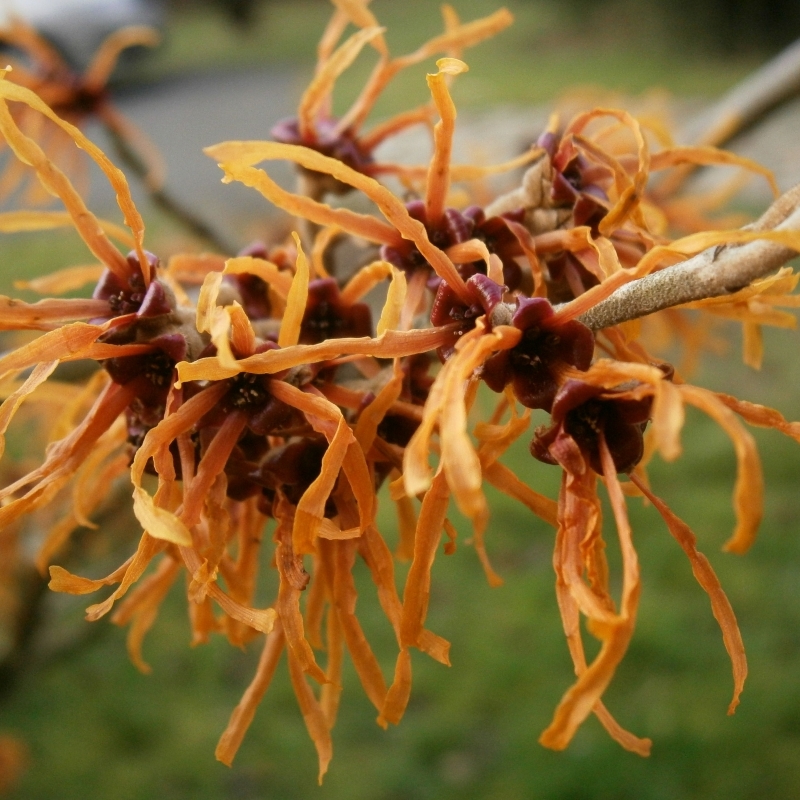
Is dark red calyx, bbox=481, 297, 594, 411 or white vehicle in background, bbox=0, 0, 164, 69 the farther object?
white vehicle in background, bbox=0, 0, 164, 69

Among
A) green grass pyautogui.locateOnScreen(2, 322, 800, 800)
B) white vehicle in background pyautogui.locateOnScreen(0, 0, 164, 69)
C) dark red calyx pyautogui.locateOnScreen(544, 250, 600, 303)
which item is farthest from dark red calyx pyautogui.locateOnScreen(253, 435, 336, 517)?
white vehicle in background pyautogui.locateOnScreen(0, 0, 164, 69)

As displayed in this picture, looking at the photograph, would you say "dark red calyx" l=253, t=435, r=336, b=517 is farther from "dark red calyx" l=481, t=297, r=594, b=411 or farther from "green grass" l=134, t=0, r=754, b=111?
"green grass" l=134, t=0, r=754, b=111

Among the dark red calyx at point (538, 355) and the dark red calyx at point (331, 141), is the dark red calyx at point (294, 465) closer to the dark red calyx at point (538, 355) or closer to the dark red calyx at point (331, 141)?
the dark red calyx at point (538, 355)

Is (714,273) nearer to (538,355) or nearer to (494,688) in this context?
(538,355)

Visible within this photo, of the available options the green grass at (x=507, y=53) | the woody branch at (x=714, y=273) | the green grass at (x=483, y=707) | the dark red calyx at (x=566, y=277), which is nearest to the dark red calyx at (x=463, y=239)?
the dark red calyx at (x=566, y=277)

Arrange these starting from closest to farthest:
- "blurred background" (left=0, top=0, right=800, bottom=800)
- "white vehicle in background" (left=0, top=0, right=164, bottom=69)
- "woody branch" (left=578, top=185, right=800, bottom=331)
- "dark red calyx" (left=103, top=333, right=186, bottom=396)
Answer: "woody branch" (left=578, top=185, right=800, bottom=331) < "dark red calyx" (left=103, top=333, right=186, bottom=396) < "blurred background" (left=0, top=0, right=800, bottom=800) < "white vehicle in background" (left=0, top=0, right=164, bottom=69)

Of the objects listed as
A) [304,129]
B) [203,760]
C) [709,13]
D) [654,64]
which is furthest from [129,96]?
[304,129]

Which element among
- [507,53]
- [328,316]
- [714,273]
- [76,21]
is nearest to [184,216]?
[328,316]

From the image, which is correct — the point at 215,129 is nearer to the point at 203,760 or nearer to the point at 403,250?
the point at 203,760
